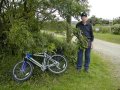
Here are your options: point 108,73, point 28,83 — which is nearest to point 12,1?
point 28,83

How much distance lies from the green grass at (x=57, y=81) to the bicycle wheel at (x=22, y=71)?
0.17m

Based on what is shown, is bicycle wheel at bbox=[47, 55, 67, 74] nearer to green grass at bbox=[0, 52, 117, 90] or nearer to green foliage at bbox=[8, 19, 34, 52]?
green grass at bbox=[0, 52, 117, 90]

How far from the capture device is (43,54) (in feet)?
29.8

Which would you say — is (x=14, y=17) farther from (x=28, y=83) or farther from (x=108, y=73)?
(x=108, y=73)

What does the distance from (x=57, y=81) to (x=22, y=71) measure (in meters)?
1.12

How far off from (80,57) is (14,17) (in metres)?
2.70

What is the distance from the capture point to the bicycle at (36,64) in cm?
881

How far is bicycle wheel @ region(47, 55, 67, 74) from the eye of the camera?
9.17m

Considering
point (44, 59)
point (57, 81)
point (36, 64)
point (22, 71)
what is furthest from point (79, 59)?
point (22, 71)

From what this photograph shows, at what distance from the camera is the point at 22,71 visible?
879 centimetres

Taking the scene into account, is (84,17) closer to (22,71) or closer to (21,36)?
(21,36)

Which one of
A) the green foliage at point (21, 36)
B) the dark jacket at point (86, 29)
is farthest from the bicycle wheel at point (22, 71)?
the dark jacket at point (86, 29)

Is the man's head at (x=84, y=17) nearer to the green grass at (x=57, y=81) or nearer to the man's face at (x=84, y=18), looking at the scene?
the man's face at (x=84, y=18)

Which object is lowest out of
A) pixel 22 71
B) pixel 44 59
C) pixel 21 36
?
pixel 22 71
